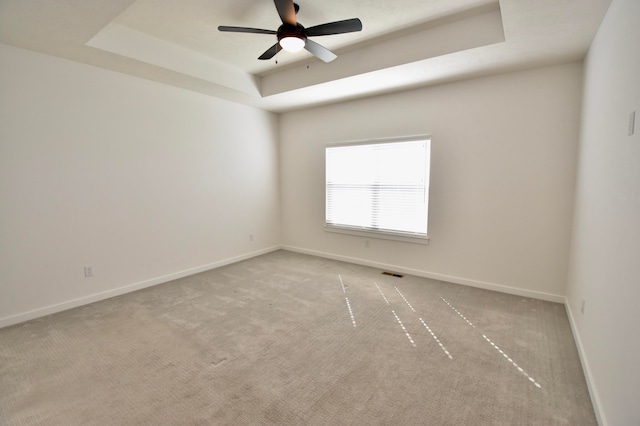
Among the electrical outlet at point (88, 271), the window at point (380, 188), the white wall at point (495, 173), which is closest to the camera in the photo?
the white wall at point (495, 173)

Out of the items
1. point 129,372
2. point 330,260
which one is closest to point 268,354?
point 129,372

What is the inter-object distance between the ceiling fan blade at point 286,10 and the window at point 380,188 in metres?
2.39

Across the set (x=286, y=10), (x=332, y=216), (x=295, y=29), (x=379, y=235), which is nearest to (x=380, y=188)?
(x=379, y=235)

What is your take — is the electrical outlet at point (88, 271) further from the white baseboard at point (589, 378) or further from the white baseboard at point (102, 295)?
the white baseboard at point (589, 378)

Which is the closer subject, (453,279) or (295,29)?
(295,29)

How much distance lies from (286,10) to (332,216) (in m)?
3.35

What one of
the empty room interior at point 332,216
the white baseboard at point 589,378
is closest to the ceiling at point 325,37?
the empty room interior at point 332,216

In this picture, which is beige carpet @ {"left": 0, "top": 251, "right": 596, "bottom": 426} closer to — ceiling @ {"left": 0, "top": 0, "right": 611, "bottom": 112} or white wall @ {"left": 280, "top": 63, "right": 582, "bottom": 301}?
white wall @ {"left": 280, "top": 63, "right": 582, "bottom": 301}

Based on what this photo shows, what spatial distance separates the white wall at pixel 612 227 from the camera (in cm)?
137

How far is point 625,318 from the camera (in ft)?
4.63

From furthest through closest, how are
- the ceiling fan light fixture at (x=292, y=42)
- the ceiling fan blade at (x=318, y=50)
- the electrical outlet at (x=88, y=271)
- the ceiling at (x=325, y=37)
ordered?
the electrical outlet at (x=88, y=271) < the ceiling fan blade at (x=318, y=50) < the ceiling fan light fixture at (x=292, y=42) < the ceiling at (x=325, y=37)

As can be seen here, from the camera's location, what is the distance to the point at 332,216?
5.05 meters

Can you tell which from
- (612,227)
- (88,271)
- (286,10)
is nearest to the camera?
(612,227)

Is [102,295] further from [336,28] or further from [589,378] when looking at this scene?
[589,378]
